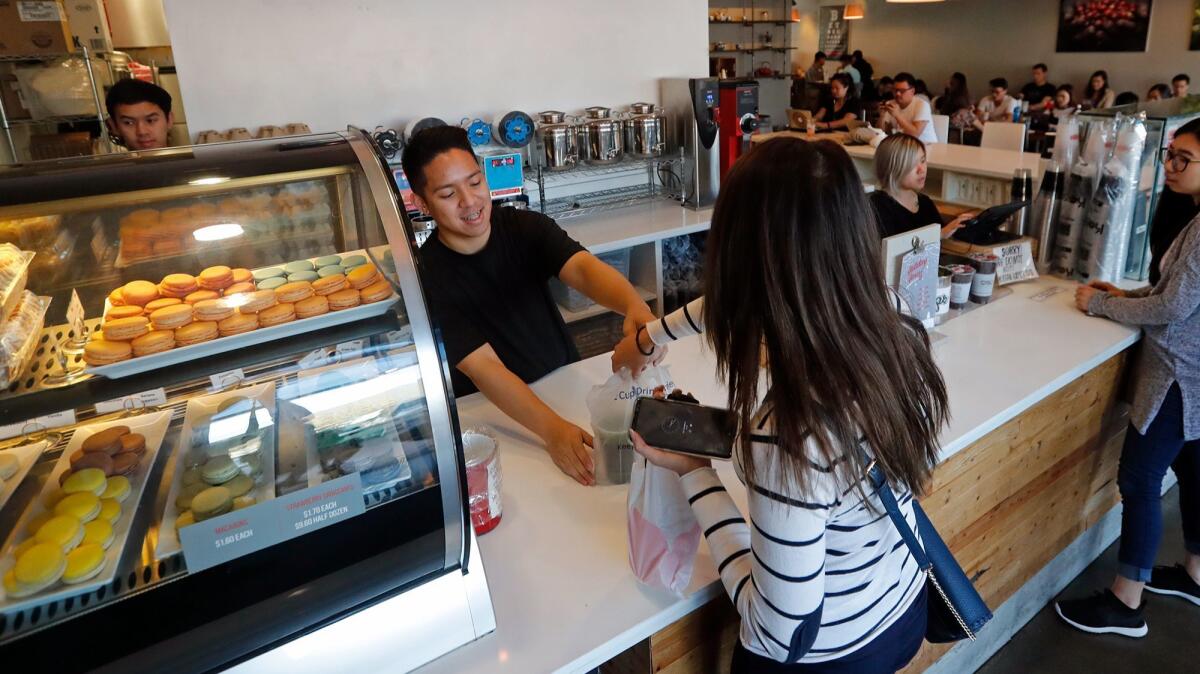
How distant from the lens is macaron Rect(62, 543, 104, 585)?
3.00 feet

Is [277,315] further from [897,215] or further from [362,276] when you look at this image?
[897,215]

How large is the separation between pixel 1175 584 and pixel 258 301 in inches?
107

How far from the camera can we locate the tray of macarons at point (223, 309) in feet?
3.27

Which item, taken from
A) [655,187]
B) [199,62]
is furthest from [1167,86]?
[199,62]

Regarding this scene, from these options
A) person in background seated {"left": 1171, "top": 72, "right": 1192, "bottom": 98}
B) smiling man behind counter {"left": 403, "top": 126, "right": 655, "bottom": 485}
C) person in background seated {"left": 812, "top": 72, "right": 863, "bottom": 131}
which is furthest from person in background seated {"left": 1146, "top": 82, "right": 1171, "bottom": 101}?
smiling man behind counter {"left": 403, "top": 126, "right": 655, "bottom": 485}

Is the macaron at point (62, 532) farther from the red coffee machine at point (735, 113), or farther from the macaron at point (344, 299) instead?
the red coffee machine at point (735, 113)

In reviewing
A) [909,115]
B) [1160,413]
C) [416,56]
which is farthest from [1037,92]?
[1160,413]

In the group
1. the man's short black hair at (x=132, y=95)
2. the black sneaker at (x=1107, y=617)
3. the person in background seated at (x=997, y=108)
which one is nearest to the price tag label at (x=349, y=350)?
the black sneaker at (x=1107, y=617)

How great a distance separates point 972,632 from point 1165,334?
1.23 m

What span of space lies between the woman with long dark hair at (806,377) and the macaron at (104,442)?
836 mm

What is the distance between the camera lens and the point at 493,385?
1616 millimetres

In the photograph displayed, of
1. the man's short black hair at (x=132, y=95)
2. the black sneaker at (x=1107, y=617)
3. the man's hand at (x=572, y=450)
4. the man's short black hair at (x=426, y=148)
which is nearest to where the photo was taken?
the man's hand at (x=572, y=450)

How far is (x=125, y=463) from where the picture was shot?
1039mm

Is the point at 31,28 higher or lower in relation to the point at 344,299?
higher
